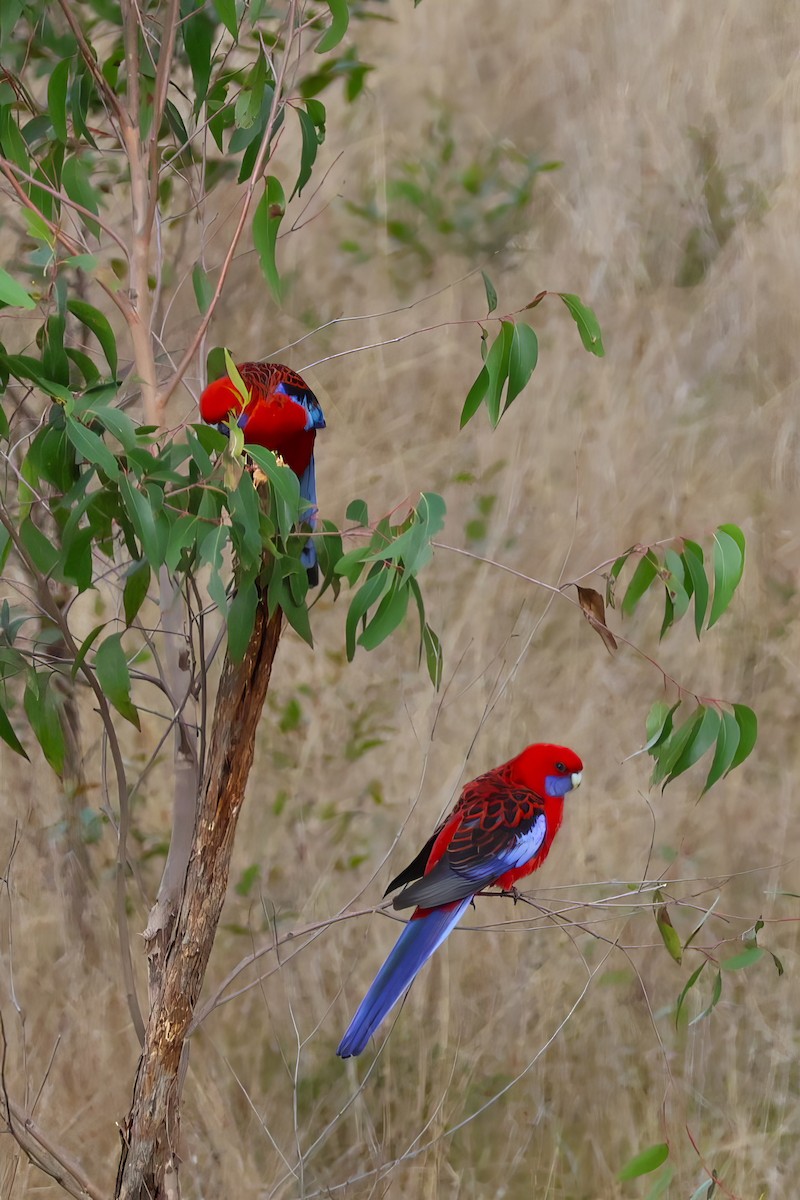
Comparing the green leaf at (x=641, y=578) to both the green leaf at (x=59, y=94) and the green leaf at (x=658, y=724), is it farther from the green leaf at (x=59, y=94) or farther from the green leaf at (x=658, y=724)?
the green leaf at (x=59, y=94)

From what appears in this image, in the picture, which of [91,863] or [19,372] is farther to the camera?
[91,863]

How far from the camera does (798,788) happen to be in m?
2.07

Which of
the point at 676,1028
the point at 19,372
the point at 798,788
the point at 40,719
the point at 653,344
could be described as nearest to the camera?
the point at 19,372

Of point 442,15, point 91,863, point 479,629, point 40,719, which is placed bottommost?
point 91,863

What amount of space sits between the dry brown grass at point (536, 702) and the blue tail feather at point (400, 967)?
1.20ft

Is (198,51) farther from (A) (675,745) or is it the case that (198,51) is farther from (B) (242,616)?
(A) (675,745)

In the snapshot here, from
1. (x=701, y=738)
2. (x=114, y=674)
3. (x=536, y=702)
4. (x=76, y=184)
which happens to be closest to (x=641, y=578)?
(x=701, y=738)

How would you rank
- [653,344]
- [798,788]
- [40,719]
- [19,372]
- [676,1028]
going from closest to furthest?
[19,372]
[40,719]
[676,1028]
[798,788]
[653,344]

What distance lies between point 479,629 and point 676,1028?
74 centimetres

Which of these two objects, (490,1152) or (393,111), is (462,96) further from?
(490,1152)

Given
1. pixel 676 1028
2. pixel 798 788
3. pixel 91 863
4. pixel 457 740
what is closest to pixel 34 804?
pixel 91 863

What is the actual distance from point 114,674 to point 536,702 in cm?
117

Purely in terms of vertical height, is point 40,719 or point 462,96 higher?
point 462,96

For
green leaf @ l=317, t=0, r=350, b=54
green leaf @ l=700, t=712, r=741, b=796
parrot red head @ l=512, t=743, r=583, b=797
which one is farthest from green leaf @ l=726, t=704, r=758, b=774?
green leaf @ l=317, t=0, r=350, b=54
